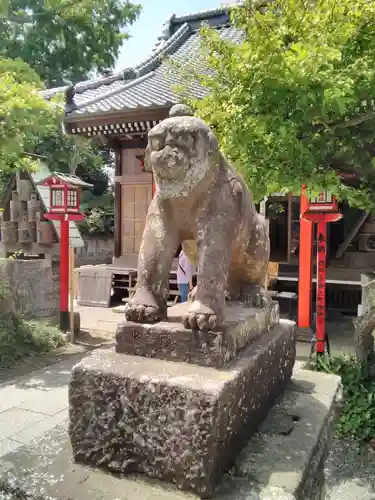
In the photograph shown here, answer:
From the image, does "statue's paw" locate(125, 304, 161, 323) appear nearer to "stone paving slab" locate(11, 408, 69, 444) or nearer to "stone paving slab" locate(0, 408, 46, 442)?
"stone paving slab" locate(11, 408, 69, 444)

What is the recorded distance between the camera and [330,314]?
838cm

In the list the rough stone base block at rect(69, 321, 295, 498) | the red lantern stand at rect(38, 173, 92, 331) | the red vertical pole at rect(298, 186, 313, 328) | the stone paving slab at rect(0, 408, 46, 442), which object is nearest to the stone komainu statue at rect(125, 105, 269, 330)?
the rough stone base block at rect(69, 321, 295, 498)

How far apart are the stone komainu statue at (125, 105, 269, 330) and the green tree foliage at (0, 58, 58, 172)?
357 cm

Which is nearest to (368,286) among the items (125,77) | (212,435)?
(212,435)

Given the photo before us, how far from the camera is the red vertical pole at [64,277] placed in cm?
649

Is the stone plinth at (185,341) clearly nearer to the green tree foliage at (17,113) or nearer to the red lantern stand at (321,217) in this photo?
the red lantern stand at (321,217)

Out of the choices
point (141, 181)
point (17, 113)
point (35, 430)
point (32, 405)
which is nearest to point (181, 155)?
point (35, 430)

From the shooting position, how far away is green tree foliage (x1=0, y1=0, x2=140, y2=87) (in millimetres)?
16344

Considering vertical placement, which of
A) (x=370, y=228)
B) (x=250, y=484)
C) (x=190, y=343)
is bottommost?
(x=250, y=484)

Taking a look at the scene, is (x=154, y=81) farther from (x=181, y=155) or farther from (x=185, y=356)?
(x=185, y=356)

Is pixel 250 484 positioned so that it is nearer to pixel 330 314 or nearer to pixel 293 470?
pixel 293 470

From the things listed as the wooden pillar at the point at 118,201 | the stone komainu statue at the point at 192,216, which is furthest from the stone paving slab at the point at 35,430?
the wooden pillar at the point at 118,201

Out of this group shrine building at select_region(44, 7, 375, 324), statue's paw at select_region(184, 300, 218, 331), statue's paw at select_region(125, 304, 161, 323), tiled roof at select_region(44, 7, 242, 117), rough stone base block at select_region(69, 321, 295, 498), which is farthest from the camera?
shrine building at select_region(44, 7, 375, 324)

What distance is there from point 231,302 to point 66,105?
6296 mm
